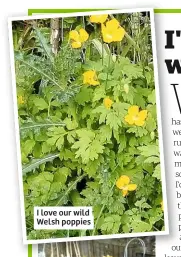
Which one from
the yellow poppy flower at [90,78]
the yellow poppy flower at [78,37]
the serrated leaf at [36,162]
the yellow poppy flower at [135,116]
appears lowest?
the serrated leaf at [36,162]

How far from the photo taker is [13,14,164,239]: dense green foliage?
1616 millimetres

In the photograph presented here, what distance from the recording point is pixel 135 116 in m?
1.62

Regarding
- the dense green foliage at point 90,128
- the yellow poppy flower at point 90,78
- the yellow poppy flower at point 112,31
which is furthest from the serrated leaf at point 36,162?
the yellow poppy flower at point 112,31

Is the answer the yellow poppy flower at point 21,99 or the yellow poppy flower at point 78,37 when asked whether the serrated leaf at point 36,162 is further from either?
the yellow poppy flower at point 78,37

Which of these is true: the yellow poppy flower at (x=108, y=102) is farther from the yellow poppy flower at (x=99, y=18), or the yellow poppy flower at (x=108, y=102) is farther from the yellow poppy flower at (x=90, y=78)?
the yellow poppy flower at (x=99, y=18)

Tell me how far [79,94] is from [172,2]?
35 centimetres

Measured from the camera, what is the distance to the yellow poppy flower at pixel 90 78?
1.62 metres

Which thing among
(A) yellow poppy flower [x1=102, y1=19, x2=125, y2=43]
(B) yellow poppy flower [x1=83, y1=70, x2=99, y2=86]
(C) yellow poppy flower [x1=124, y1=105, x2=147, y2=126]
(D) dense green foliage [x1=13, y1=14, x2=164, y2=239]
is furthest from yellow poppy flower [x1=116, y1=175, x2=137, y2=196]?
(A) yellow poppy flower [x1=102, y1=19, x2=125, y2=43]

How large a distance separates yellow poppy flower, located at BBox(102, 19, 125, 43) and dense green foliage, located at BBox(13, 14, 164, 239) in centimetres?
1

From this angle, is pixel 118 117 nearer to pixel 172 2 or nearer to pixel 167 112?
pixel 167 112

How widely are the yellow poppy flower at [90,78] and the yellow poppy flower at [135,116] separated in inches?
4.6
